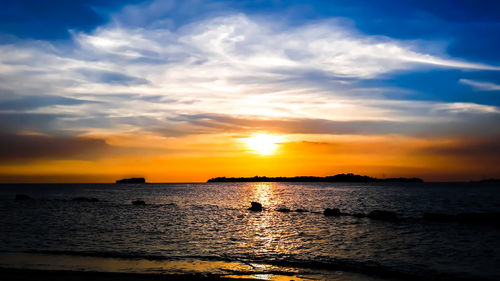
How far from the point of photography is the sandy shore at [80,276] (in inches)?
675

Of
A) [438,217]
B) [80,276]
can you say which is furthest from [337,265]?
[438,217]

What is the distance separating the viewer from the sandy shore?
17141mm

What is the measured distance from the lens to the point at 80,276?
1769 centimetres

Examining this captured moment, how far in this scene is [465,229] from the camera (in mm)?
38844

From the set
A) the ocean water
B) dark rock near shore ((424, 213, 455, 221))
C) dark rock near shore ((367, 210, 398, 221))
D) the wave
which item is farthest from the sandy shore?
dark rock near shore ((424, 213, 455, 221))

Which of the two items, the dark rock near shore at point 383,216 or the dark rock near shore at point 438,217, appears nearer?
the dark rock near shore at point 438,217

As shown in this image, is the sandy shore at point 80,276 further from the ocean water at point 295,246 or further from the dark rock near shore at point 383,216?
the dark rock near shore at point 383,216

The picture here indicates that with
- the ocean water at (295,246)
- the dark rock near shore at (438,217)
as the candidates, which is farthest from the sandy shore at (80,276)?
the dark rock near shore at (438,217)

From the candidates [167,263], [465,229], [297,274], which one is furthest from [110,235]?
[465,229]

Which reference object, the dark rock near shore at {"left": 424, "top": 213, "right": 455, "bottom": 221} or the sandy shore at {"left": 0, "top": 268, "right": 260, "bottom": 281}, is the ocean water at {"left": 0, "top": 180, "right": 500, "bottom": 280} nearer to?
the sandy shore at {"left": 0, "top": 268, "right": 260, "bottom": 281}

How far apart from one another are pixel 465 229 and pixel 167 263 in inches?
1385

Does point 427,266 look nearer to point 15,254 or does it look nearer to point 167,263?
point 167,263

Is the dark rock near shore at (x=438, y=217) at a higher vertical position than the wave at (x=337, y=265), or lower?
lower

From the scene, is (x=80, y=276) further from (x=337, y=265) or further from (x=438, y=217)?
(x=438, y=217)
